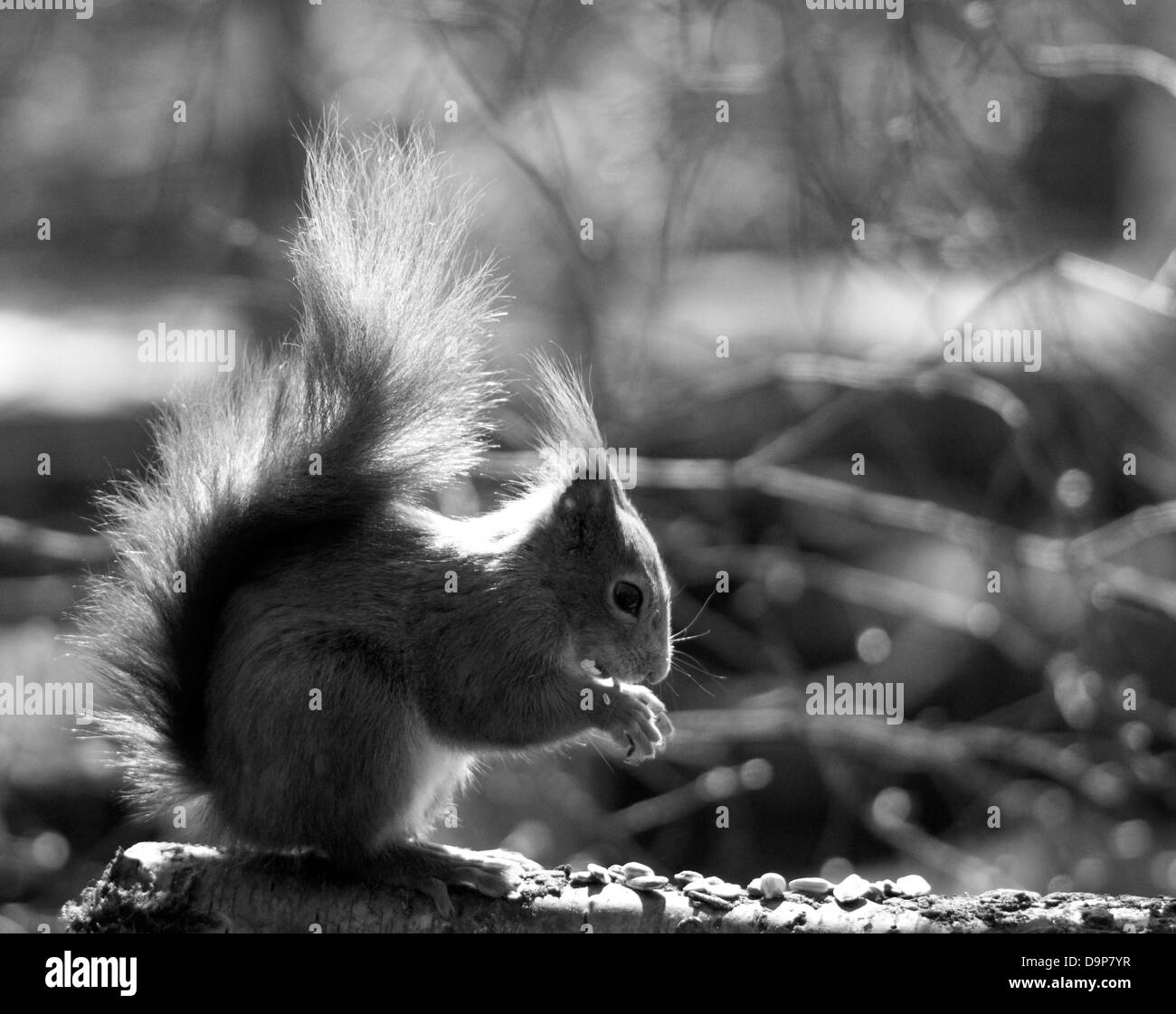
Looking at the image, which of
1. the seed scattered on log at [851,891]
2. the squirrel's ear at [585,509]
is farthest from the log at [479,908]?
the squirrel's ear at [585,509]

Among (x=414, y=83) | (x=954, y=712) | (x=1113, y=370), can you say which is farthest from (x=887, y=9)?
(x=954, y=712)

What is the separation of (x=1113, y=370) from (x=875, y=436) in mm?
946

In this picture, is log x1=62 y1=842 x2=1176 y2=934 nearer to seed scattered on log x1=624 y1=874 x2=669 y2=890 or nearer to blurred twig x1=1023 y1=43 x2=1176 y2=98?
seed scattered on log x1=624 y1=874 x2=669 y2=890

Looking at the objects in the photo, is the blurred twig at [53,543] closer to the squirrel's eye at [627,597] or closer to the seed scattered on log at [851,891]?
the squirrel's eye at [627,597]

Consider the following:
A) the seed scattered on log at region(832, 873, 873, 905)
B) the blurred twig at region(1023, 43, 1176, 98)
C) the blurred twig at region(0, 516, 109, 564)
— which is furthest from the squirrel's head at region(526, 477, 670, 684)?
the blurred twig at region(1023, 43, 1176, 98)

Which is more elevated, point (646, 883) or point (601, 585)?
point (601, 585)

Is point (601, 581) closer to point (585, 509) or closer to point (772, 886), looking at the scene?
point (585, 509)

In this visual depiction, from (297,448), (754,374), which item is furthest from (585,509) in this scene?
(754,374)

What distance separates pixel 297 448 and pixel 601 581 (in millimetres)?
528

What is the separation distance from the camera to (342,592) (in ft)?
6.04

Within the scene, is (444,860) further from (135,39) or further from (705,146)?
(135,39)

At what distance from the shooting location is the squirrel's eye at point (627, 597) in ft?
6.81

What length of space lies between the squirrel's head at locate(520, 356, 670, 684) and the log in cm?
38

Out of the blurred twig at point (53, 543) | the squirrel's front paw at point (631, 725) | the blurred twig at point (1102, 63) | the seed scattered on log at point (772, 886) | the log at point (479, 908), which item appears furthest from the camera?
the blurred twig at point (53, 543)
